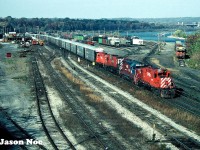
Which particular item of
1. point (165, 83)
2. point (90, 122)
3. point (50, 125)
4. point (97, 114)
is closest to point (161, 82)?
point (165, 83)

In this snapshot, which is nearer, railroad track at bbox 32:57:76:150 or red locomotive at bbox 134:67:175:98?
railroad track at bbox 32:57:76:150

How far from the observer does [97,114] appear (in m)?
29.0

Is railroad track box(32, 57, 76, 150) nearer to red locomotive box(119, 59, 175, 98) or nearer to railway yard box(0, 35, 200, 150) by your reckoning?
railway yard box(0, 35, 200, 150)

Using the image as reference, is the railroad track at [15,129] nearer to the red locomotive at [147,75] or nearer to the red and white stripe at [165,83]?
the red locomotive at [147,75]

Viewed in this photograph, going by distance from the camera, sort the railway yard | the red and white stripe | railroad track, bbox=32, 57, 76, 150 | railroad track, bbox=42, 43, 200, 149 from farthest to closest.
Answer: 1. the red and white stripe
2. the railway yard
3. railroad track, bbox=42, 43, 200, 149
4. railroad track, bbox=32, 57, 76, 150

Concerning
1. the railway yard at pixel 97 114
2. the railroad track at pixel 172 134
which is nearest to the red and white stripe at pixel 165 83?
the railway yard at pixel 97 114

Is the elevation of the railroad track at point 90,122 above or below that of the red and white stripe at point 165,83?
below

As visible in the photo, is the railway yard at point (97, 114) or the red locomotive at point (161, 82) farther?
the red locomotive at point (161, 82)

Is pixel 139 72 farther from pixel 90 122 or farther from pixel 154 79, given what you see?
pixel 90 122

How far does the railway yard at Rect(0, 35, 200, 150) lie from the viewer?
2209cm

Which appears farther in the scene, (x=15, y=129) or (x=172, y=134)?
(x=15, y=129)

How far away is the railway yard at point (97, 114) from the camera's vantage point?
22.1 meters

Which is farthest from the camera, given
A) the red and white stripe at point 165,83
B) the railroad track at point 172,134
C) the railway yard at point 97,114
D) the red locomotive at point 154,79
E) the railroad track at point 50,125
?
the red locomotive at point 154,79

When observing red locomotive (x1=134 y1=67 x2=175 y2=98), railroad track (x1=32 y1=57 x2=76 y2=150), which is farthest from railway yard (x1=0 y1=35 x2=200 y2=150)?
red locomotive (x1=134 y1=67 x2=175 y2=98)
